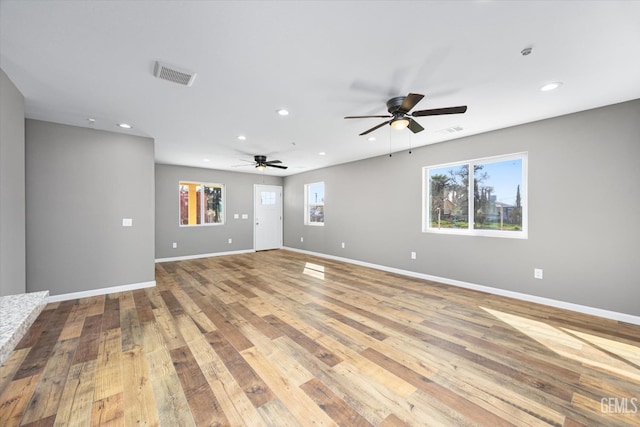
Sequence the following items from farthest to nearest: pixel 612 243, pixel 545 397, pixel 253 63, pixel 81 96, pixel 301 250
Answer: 1. pixel 301 250
2. pixel 612 243
3. pixel 81 96
4. pixel 253 63
5. pixel 545 397

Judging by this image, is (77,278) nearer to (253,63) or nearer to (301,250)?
(253,63)

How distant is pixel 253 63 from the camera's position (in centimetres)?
220

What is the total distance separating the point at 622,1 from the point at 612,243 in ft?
9.31

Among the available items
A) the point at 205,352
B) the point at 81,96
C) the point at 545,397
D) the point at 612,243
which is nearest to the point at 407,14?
the point at 545,397

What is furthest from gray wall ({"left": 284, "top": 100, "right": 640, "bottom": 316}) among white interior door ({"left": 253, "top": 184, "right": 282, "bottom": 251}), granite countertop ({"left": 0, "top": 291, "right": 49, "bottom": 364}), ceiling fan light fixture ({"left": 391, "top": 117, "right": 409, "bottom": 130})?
granite countertop ({"left": 0, "top": 291, "right": 49, "bottom": 364})

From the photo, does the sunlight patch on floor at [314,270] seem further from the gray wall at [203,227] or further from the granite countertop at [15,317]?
the granite countertop at [15,317]

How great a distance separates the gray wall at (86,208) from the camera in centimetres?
355

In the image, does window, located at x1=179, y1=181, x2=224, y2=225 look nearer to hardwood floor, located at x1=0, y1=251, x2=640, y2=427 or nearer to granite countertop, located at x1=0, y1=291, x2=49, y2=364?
hardwood floor, located at x1=0, y1=251, x2=640, y2=427

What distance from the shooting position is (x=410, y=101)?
2420mm

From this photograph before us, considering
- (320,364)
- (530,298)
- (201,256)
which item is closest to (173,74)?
(320,364)

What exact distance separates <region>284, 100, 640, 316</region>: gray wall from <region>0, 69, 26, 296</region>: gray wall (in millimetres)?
5566

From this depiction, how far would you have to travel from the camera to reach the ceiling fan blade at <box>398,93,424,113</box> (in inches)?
89.3

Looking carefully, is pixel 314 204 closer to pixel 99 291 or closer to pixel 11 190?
pixel 99 291

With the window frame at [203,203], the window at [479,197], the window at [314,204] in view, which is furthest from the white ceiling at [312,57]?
the window at [314,204]
